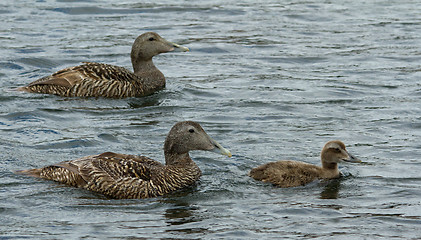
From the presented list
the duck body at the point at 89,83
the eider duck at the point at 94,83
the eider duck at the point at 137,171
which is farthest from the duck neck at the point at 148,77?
the eider duck at the point at 137,171

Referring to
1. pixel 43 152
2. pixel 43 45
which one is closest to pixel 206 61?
pixel 43 45

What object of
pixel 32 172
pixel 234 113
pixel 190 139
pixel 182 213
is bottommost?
pixel 182 213

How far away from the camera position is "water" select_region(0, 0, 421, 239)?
28.8 feet

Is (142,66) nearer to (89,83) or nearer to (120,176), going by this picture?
(89,83)

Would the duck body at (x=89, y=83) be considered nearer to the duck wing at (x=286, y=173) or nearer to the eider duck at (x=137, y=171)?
the eider duck at (x=137, y=171)

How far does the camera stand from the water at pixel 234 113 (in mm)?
8781

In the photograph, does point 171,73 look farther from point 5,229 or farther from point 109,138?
point 5,229

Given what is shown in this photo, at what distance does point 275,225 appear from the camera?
28.2ft

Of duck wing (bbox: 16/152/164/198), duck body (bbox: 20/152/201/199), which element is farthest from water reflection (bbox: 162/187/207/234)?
duck wing (bbox: 16/152/164/198)

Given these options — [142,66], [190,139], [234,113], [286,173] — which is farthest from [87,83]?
[286,173]

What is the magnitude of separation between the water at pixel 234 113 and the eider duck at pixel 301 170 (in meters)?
0.12

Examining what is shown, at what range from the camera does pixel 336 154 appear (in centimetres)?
1014

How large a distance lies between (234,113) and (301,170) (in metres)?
3.30

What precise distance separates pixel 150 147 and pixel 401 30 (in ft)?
32.8
